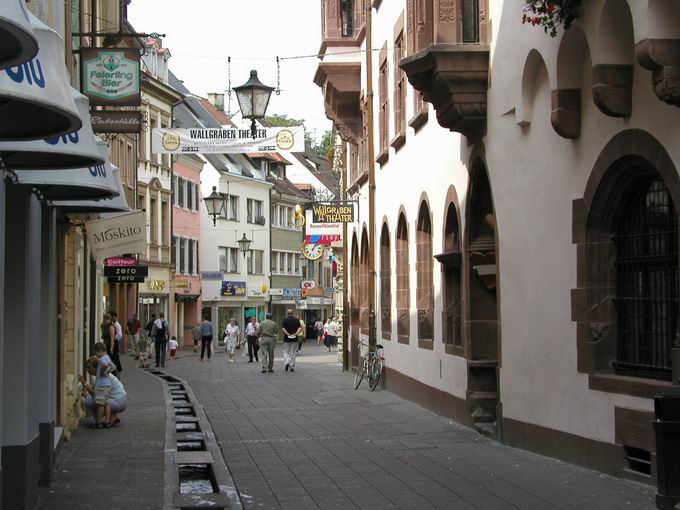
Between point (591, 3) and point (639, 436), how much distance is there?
4070 mm

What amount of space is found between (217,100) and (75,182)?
82195 millimetres

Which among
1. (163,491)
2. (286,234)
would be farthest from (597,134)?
(286,234)

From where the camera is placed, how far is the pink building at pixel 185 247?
65312 millimetres

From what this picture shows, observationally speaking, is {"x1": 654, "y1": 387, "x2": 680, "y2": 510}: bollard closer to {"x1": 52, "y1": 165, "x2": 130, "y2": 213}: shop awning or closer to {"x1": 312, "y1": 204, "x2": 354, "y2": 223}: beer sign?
{"x1": 52, "y1": 165, "x2": 130, "y2": 213}: shop awning

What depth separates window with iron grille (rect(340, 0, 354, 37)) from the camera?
33156 mm

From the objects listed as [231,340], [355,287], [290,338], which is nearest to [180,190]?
[231,340]

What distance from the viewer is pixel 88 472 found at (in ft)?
43.1

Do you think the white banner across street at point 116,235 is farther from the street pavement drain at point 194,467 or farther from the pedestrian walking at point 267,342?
the pedestrian walking at point 267,342

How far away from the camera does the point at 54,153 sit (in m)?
7.98

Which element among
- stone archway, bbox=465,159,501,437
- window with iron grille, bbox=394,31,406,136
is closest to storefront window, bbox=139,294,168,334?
window with iron grille, bbox=394,31,406,136

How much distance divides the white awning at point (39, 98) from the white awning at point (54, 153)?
80cm

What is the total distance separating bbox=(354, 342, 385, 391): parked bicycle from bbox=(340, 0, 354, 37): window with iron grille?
10.0 m

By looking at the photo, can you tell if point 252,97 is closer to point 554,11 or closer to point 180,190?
point 554,11

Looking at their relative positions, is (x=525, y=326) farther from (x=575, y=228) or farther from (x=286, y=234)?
(x=286, y=234)
